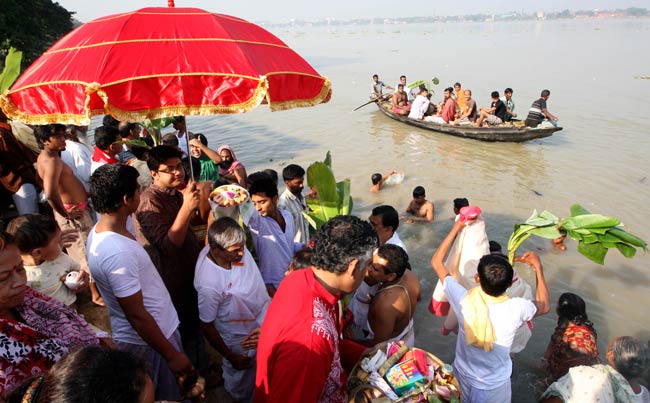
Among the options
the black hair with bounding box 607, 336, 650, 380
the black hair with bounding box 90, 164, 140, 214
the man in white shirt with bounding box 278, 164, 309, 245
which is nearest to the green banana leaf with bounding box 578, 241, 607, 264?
the black hair with bounding box 607, 336, 650, 380

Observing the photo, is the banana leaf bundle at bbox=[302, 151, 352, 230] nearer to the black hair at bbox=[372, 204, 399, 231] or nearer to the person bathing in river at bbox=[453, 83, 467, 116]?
the black hair at bbox=[372, 204, 399, 231]

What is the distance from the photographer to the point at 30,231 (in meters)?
2.81

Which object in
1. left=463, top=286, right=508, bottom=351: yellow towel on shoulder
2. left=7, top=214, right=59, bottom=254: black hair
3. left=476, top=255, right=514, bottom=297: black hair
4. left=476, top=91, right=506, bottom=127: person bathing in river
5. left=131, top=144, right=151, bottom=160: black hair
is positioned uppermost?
left=7, top=214, right=59, bottom=254: black hair

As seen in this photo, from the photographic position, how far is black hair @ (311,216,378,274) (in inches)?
73.9

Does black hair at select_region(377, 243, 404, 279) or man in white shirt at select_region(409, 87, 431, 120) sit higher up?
black hair at select_region(377, 243, 404, 279)

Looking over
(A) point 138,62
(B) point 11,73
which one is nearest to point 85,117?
(A) point 138,62

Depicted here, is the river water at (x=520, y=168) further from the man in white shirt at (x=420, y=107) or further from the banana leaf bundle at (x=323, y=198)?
the banana leaf bundle at (x=323, y=198)

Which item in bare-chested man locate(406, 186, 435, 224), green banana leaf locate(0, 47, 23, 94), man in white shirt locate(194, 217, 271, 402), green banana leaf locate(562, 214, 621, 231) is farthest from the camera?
bare-chested man locate(406, 186, 435, 224)

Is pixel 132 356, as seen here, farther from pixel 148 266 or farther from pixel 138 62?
pixel 138 62

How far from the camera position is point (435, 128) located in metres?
13.9

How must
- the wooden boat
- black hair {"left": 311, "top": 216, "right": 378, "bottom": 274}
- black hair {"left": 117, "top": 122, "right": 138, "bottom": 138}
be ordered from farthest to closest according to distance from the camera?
1. the wooden boat
2. black hair {"left": 117, "top": 122, "right": 138, "bottom": 138}
3. black hair {"left": 311, "top": 216, "right": 378, "bottom": 274}

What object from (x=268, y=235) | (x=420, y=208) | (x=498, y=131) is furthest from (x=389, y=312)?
(x=498, y=131)

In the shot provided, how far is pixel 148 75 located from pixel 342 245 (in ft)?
4.88

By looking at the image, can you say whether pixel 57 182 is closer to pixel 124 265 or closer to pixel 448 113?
pixel 124 265
